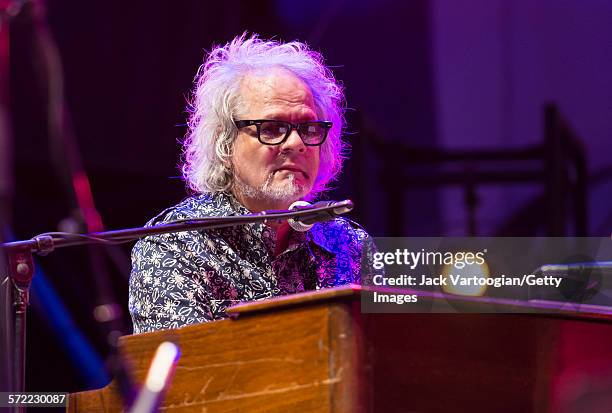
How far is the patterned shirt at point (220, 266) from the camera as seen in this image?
2.56 metres

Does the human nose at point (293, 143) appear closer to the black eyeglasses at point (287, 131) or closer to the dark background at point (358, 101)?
the black eyeglasses at point (287, 131)

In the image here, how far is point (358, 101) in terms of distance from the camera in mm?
5699

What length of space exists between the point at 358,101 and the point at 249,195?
2.80 m

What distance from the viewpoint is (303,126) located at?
302cm

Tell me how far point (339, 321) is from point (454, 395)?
259 millimetres

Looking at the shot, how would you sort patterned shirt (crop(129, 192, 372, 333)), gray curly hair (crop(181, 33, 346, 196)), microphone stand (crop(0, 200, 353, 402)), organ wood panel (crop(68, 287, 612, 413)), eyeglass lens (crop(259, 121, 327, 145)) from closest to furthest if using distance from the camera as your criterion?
organ wood panel (crop(68, 287, 612, 413)) → microphone stand (crop(0, 200, 353, 402)) → patterned shirt (crop(129, 192, 372, 333)) → eyeglass lens (crop(259, 121, 327, 145)) → gray curly hair (crop(181, 33, 346, 196))

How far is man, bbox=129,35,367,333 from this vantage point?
2.65 meters

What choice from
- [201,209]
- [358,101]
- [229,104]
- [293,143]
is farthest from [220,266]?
[358,101]

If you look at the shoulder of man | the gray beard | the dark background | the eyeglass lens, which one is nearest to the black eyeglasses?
the eyeglass lens

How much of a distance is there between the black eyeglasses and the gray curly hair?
0.15 meters

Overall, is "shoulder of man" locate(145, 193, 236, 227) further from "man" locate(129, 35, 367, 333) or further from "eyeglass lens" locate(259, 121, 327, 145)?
"eyeglass lens" locate(259, 121, 327, 145)

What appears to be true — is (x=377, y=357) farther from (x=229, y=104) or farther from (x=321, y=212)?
(x=229, y=104)

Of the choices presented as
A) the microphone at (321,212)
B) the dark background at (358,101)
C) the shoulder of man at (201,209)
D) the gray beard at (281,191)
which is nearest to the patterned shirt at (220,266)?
the shoulder of man at (201,209)

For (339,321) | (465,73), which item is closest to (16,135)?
(339,321)
